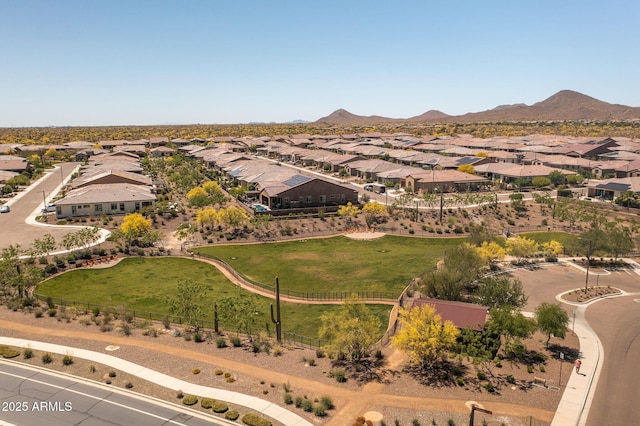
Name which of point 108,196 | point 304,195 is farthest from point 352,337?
A: point 108,196

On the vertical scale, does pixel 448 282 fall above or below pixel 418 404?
above

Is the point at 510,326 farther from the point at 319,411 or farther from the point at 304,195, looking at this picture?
the point at 304,195

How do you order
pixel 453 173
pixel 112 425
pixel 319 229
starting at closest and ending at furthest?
pixel 112 425, pixel 319 229, pixel 453 173

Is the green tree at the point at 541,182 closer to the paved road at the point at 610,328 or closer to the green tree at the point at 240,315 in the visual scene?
the paved road at the point at 610,328

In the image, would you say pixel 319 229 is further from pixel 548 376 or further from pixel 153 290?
pixel 548 376

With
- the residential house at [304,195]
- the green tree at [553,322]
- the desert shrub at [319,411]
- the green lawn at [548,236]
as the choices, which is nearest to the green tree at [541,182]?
the green lawn at [548,236]

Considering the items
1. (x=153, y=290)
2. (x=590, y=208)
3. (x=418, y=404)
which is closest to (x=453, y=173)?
(x=590, y=208)
